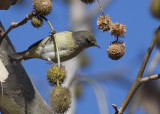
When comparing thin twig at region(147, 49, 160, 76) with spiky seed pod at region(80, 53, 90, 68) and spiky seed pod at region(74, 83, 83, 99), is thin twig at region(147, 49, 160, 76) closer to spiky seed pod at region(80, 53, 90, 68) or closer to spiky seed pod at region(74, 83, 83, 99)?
spiky seed pod at region(74, 83, 83, 99)

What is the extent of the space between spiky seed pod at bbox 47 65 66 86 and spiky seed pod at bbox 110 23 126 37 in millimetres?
435

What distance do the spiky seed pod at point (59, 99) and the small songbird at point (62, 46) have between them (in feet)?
3.98

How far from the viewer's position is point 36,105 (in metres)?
2.47

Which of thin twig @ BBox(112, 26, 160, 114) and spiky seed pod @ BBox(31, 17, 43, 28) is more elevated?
spiky seed pod @ BBox(31, 17, 43, 28)

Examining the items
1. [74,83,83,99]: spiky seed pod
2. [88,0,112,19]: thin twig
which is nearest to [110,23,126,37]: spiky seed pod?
[74,83,83,99]: spiky seed pod

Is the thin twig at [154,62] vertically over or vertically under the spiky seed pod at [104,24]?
under

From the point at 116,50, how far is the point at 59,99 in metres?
0.50

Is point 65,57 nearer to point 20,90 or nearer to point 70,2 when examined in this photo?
point 20,90

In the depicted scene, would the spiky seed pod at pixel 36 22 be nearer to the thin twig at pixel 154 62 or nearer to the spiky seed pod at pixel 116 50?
the spiky seed pod at pixel 116 50

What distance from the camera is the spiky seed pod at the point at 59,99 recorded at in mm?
1970

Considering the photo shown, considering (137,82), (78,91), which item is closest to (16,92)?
(137,82)

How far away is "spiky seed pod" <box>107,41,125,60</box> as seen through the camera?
7.08ft

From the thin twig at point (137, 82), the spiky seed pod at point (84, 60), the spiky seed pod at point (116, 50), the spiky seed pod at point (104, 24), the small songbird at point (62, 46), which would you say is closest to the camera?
the thin twig at point (137, 82)

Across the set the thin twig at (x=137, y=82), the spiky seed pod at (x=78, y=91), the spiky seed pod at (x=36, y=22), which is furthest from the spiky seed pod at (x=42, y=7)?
the spiky seed pod at (x=78, y=91)
